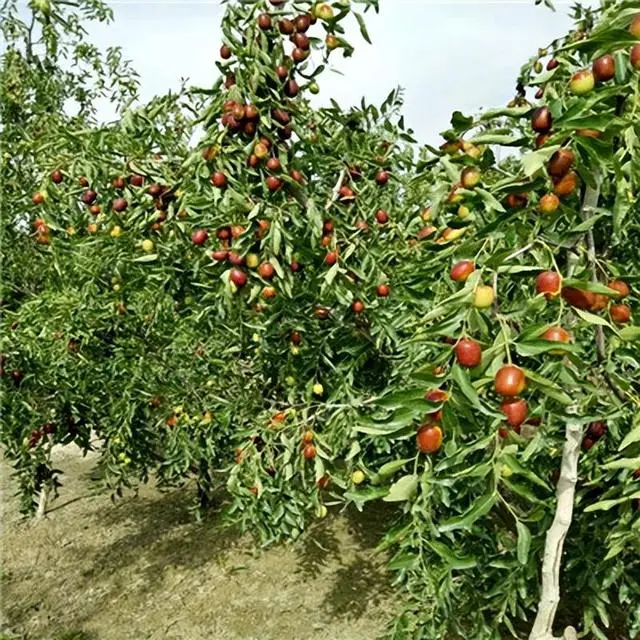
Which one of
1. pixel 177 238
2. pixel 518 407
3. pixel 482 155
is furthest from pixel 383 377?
pixel 518 407

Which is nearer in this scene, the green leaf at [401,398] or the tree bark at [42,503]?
the green leaf at [401,398]

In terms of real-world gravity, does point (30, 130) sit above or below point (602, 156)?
above

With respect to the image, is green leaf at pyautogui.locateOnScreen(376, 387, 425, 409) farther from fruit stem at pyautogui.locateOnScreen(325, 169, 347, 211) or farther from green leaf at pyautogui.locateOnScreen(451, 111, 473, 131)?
fruit stem at pyautogui.locateOnScreen(325, 169, 347, 211)

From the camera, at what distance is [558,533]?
196 centimetres

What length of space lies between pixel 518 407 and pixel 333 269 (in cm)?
166

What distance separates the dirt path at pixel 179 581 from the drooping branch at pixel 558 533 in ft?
10.9

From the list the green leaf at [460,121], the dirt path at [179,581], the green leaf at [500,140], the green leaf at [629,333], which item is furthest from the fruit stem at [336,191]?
the dirt path at [179,581]

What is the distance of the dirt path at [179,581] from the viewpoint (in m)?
5.38

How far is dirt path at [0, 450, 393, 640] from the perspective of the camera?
5.38m

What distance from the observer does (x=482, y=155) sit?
6.25 ft

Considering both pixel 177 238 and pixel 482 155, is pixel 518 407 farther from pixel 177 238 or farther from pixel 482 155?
pixel 177 238

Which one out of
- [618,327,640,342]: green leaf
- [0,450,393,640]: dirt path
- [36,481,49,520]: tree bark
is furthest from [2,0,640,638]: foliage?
[36,481,49,520]: tree bark

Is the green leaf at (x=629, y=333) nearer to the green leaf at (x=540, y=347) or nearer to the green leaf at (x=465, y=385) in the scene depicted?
the green leaf at (x=540, y=347)

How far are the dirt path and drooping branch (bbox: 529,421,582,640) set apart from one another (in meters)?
3.31
